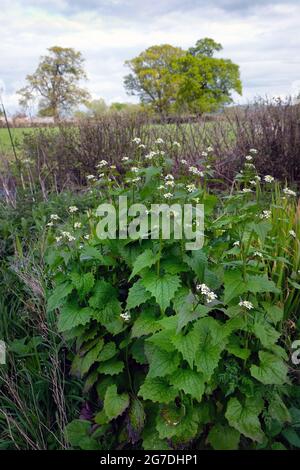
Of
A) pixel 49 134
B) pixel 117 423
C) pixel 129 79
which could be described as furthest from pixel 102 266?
pixel 129 79

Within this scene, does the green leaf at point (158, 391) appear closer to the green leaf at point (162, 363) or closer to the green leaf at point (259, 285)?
the green leaf at point (162, 363)

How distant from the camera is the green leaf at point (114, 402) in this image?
7.09 feet

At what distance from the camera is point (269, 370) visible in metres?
1.97

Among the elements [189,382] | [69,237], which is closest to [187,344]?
[189,382]

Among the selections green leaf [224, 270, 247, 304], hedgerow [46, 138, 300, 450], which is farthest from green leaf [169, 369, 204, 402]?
green leaf [224, 270, 247, 304]

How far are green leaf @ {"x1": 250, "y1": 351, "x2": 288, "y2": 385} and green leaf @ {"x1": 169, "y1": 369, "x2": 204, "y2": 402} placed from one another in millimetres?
246

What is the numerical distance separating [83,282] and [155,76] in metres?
55.2

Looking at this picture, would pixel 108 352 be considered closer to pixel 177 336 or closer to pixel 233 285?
pixel 177 336

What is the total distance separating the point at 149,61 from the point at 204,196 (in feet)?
193

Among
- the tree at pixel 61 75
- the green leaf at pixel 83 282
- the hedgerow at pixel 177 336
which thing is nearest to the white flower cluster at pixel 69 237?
the hedgerow at pixel 177 336
